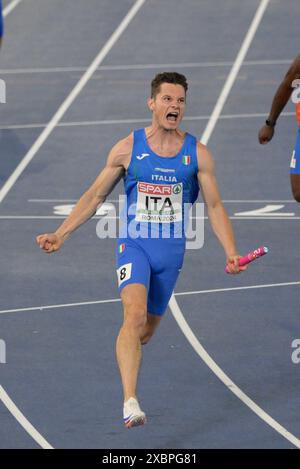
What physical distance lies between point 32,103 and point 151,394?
10.4 m

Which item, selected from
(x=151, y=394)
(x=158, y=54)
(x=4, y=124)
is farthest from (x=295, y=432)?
(x=158, y=54)

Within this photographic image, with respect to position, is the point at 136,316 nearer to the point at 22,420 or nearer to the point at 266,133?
the point at 22,420

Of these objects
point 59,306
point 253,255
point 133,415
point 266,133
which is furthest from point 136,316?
point 266,133

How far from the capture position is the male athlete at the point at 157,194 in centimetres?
933

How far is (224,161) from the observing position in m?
17.4

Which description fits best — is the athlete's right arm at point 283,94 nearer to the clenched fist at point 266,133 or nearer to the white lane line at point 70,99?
the clenched fist at point 266,133

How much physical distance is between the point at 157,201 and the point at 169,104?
655mm

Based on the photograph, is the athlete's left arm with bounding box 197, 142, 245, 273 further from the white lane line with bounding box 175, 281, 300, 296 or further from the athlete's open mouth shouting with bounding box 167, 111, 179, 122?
the white lane line with bounding box 175, 281, 300, 296

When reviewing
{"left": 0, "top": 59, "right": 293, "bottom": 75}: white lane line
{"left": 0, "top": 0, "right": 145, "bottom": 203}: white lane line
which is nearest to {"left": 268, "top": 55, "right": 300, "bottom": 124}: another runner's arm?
{"left": 0, "top": 0, "right": 145, "bottom": 203}: white lane line

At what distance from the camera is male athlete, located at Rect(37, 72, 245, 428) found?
933 cm
